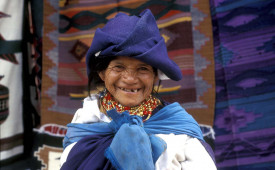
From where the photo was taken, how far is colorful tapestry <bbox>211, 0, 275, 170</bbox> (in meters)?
1.62

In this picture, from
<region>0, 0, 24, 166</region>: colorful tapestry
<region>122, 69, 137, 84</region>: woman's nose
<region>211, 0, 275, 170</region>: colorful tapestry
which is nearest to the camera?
<region>122, 69, 137, 84</region>: woman's nose

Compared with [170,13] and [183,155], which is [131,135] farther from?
[170,13]

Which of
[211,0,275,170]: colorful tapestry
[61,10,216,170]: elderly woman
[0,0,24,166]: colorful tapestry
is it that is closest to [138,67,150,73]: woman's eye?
[61,10,216,170]: elderly woman

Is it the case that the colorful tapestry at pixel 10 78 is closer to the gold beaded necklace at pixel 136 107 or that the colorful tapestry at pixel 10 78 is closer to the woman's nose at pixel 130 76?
the gold beaded necklace at pixel 136 107

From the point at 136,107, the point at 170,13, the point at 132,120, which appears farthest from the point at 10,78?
the point at 132,120

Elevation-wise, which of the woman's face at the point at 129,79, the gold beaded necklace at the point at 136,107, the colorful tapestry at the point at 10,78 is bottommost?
the colorful tapestry at the point at 10,78

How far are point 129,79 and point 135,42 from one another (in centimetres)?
12

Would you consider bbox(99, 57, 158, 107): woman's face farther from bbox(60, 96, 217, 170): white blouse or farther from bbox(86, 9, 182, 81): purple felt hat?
bbox(60, 96, 217, 170): white blouse

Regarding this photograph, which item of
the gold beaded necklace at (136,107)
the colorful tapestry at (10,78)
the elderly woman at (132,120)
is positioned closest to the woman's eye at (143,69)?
the elderly woman at (132,120)

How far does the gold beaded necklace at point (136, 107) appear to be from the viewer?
0.92 meters

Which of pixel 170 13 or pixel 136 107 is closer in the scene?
pixel 136 107

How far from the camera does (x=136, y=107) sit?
36.6 inches

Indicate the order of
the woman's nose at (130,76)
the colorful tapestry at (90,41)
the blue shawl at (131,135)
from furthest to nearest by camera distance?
the colorful tapestry at (90,41) → the woman's nose at (130,76) → the blue shawl at (131,135)

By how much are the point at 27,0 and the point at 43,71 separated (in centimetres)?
59
